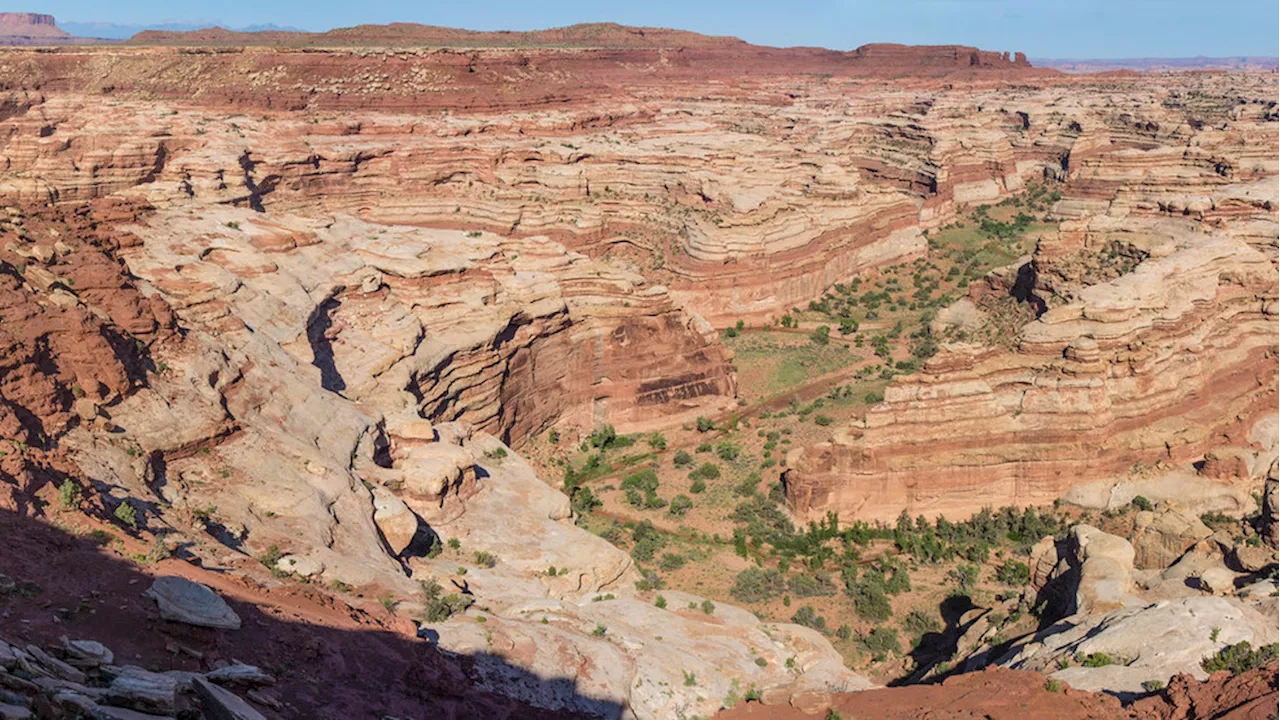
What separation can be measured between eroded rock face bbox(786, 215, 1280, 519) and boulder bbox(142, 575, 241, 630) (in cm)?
1945

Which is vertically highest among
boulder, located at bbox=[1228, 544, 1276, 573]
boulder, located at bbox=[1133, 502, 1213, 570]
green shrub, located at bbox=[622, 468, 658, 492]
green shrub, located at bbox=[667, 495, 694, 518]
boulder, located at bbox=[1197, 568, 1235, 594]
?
boulder, located at bbox=[1197, 568, 1235, 594]

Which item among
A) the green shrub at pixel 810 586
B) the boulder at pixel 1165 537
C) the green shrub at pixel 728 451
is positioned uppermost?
the boulder at pixel 1165 537

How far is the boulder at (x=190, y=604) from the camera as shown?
1234 cm

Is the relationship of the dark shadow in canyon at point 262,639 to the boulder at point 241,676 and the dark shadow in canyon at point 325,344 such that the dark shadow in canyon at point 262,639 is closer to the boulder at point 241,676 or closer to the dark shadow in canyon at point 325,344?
the boulder at point 241,676

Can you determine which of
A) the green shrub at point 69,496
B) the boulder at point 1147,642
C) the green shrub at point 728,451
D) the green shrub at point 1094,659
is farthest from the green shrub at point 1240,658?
the green shrub at point 728,451

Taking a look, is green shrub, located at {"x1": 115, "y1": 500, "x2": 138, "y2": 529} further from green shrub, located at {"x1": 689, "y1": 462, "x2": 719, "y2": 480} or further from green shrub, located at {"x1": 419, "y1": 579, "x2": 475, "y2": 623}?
green shrub, located at {"x1": 689, "y1": 462, "x2": 719, "y2": 480}

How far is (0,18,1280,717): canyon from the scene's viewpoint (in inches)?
620

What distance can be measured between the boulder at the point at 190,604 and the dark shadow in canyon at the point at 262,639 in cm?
11

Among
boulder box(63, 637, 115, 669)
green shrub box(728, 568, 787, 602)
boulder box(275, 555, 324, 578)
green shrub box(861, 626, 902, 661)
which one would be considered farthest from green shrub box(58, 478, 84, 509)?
green shrub box(861, 626, 902, 661)

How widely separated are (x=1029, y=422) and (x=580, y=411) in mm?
15265

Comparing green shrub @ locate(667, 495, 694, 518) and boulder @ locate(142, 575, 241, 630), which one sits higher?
boulder @ locate(142, 575, 241, 630)

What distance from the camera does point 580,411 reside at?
3741 centimetres

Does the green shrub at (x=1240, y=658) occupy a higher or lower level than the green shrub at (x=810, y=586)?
higher

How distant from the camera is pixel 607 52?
141 meters
